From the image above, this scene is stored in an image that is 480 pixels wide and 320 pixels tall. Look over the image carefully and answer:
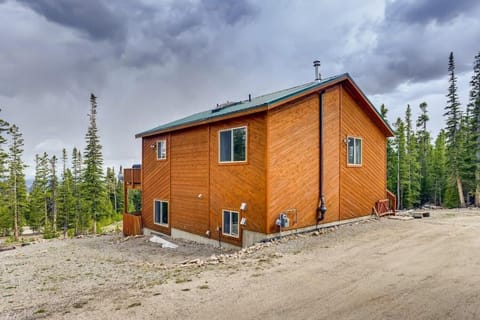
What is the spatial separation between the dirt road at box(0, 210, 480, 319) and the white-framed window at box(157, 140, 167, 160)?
20.5 ft

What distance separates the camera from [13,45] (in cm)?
1374

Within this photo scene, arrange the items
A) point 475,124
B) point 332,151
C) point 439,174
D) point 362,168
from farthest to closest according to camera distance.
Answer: point 439,174
point 475,124
point 362,168
point 332,151

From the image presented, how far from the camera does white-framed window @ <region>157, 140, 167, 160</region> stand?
1495 cm

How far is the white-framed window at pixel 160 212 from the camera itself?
14984mm

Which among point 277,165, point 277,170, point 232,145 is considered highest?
point 232,145

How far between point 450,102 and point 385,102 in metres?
6.14

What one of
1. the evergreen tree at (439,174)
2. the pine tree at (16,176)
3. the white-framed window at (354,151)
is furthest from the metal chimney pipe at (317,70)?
the pine tree at (16,176)

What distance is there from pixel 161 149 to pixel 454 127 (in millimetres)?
25698

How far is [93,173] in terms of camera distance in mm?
30641

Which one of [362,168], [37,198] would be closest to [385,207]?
[362,168]

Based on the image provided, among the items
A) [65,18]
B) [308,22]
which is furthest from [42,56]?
[308,22]

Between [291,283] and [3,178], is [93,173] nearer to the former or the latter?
[3,178]

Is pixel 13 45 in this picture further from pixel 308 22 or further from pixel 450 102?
pixel 450 102

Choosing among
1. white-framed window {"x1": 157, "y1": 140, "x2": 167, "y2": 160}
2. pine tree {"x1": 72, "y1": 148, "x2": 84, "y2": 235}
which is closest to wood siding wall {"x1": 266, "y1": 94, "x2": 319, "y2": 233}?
white-framed window {"x1": 157, "y1": 140, "x2": 167, "y2": 160}
